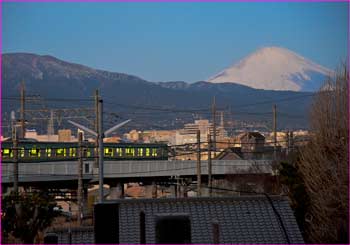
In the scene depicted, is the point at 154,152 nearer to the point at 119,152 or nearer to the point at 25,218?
the point at 119,152

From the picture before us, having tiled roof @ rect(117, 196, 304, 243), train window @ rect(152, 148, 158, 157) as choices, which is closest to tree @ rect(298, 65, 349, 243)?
tiled roof @ rect(117, 196, 304, 243)

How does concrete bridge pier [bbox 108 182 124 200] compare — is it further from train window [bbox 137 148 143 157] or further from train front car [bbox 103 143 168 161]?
train window [bbox 137 148 143 157]

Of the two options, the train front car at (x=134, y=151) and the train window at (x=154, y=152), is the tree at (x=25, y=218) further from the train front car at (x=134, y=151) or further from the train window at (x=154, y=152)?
the train window at (x=154, y=152)

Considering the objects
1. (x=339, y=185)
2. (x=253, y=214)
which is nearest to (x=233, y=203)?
(x=253, y=214)

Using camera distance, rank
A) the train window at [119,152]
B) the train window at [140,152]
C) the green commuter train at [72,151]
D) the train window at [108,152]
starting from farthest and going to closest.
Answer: the train window at [140,152] → the train window at [119,152] → the train window at [108,152] → the green commuter train at [72,151]

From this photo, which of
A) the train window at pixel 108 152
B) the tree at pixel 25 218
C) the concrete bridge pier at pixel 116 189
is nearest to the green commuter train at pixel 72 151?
the train window at pixel 108 152

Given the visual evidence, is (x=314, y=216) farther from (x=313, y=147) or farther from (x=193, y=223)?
(x=193, y=223)

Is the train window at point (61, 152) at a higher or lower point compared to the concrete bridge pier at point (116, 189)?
higher
